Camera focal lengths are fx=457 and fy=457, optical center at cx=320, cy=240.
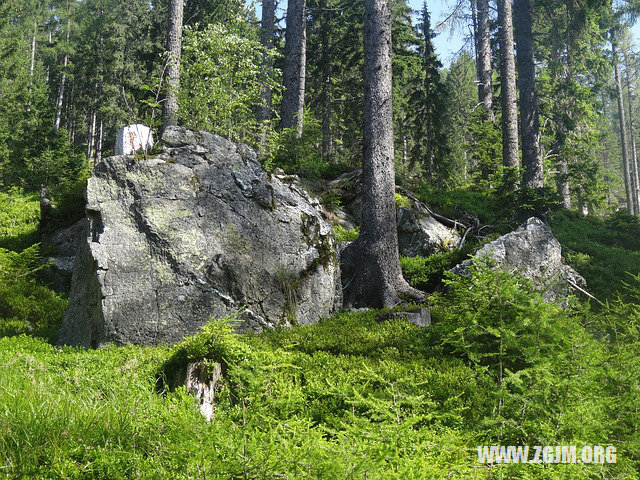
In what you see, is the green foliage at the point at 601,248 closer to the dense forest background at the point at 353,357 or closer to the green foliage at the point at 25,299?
the dense forest background at the point at 353,357

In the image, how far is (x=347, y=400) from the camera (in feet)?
9.98

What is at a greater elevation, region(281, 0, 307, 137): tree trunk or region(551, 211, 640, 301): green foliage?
region(281, 0, 307, 137): tree trunk

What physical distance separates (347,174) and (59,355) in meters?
9.11

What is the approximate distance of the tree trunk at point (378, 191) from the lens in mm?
7625

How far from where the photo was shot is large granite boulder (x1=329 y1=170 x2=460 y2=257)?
10109 mm

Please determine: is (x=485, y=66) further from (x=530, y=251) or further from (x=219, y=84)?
(x=530, y=251)

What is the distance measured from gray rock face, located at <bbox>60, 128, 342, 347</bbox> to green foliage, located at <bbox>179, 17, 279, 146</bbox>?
2747 millimetres

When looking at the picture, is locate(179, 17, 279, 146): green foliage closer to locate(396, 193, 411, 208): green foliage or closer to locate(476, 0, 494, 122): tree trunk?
locate(396, 193, 411, 208): green foliage

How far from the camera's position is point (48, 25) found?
139ft

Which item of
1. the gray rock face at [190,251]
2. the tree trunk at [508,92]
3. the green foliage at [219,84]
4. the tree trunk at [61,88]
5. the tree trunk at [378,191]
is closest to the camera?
the gray rock face at [190,251]

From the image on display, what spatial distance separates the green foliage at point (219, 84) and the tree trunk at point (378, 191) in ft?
10.7

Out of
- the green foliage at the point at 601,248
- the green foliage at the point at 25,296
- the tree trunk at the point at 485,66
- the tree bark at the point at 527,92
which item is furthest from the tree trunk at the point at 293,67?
the tree trunk at the point at 485,66

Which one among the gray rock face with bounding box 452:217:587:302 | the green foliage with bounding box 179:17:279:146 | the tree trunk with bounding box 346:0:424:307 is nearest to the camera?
the tree trunk with bounding box 346:0:424:307

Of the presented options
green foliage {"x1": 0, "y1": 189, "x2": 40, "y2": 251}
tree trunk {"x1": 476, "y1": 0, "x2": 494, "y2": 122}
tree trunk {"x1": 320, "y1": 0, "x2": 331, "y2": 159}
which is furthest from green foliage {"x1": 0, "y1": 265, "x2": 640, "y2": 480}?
tree trunk {"x1": 320, "y1": 0, "x2": 331, "y2": 159}
